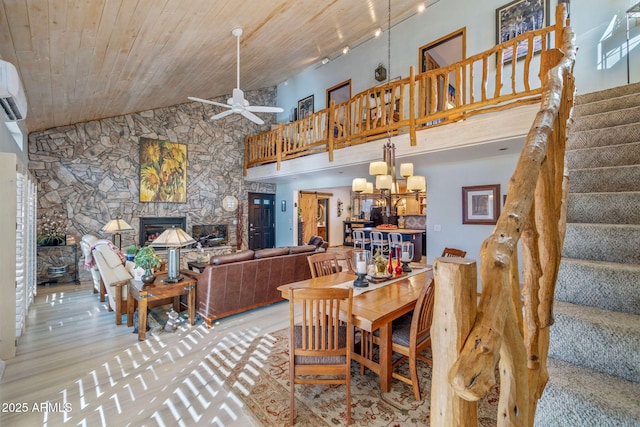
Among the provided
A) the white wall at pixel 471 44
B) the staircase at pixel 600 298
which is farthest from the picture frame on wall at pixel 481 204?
the staircase at pixel 600 298

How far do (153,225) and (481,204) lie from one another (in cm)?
726

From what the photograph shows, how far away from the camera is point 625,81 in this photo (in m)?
4.12

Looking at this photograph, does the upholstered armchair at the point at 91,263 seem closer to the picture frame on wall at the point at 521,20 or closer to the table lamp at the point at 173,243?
the table lamp at the point at 173,243

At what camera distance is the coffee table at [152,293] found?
3336 mm

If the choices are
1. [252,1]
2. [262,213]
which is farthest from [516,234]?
[262,213]

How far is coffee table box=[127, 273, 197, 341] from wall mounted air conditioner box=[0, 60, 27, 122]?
2.20 meters

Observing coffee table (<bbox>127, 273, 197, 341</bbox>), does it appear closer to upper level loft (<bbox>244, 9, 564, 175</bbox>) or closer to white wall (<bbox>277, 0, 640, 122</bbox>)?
upper level loft (<bbox>244, 9, 564, 175</bbox>)

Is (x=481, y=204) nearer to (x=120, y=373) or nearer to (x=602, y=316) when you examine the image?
(x=602, y=316)

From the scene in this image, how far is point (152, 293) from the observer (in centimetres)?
338

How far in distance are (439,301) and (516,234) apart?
10.7 inches

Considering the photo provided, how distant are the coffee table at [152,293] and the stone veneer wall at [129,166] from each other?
348 cm

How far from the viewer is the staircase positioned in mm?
1032

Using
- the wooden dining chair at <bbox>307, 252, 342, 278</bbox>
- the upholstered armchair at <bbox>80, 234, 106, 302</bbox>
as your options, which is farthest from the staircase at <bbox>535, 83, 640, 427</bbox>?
the upholstered armchair at <bbox>80, 234, 106, 302</bbox>

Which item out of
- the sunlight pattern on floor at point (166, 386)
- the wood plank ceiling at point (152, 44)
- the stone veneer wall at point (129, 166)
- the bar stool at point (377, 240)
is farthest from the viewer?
the bar stool at point (377, 240)
